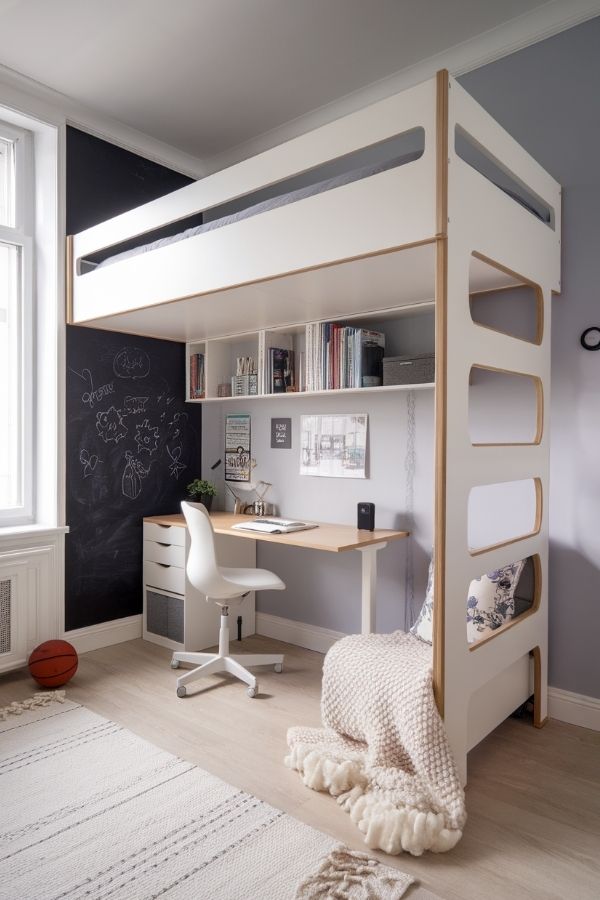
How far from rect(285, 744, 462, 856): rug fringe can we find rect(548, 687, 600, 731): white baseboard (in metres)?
0.96

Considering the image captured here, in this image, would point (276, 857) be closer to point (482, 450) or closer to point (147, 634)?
point (482, 450)

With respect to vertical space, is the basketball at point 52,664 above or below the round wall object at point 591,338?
below

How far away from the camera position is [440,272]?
5.84 ft

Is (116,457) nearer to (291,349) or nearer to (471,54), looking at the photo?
(291,349)

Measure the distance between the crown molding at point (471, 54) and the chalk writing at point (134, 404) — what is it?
1.63 metres

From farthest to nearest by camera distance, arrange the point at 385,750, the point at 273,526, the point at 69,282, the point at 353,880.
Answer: the point at 69,282 < the point at 273,526 < the point at 385,750 < the point at 353,880

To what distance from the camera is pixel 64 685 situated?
283cm

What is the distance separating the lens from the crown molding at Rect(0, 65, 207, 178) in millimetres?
2967

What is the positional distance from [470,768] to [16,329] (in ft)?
9.57

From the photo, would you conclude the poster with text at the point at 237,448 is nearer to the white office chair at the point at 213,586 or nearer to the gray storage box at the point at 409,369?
the white office chair at the point at 213,586

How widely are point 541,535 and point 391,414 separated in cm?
92

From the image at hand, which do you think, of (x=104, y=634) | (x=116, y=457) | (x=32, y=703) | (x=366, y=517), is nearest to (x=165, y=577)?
(x=104, y=634)

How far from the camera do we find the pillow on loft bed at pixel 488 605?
227 cm

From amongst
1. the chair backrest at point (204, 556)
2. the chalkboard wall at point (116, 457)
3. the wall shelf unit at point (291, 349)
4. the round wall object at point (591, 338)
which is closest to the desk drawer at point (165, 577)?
the chalkboard wall at point (116, 457)
